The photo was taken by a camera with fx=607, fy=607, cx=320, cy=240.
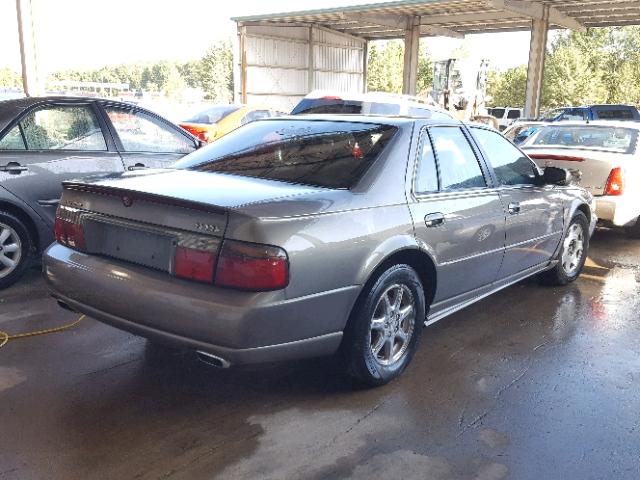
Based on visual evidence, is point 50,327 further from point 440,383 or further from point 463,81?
point 463,81

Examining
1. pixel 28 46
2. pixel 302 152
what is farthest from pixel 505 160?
pixel 28 46

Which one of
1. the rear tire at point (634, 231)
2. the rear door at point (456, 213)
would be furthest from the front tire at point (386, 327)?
the rear tire at point (634, 231)

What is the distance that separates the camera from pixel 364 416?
313 centimetres

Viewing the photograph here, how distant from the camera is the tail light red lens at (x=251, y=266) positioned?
8.86 feet

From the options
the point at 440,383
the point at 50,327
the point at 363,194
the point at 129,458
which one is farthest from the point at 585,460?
the point at 50,327

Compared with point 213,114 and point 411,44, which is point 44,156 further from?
point 411,44

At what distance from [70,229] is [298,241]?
136cm

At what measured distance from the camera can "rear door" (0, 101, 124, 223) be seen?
194 inches

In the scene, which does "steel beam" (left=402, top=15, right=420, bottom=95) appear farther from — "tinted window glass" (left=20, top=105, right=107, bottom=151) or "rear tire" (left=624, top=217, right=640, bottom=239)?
"tinted window glass" (left=20, top=105, right=107, bottom=151)

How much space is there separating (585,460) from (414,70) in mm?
29112

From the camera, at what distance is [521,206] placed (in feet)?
14.8

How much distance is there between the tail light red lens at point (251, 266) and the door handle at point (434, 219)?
1122mm

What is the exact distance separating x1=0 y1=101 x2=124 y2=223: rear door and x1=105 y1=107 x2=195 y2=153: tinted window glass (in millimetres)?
174

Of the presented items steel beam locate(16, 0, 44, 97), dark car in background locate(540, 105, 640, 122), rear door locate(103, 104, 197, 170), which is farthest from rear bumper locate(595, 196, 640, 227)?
dark car in background locate(540, 105, 640, 122)
